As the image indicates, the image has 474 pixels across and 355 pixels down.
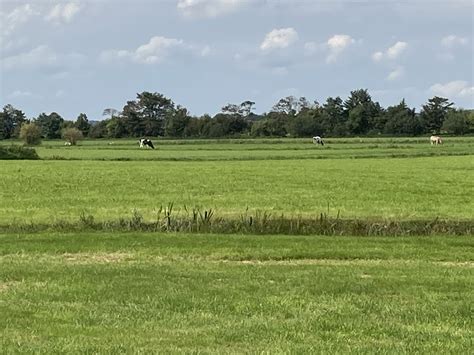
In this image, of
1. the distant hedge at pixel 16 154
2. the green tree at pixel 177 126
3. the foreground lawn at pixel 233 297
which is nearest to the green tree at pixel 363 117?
the green tree at pixel 177 126

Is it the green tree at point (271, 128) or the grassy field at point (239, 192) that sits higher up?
the green tree at point (271, 128)

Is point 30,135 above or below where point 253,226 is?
above

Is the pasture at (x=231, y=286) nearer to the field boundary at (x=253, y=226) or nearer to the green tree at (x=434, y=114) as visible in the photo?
the field boundary at (x=253, y=226)

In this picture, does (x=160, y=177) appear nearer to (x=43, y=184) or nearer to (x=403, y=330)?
(x=43, y=184)

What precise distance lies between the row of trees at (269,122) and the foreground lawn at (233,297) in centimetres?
13882

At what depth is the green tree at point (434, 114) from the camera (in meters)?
159

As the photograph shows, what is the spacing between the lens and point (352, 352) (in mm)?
7395

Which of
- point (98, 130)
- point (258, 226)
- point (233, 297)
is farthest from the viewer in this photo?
point (98, 130)

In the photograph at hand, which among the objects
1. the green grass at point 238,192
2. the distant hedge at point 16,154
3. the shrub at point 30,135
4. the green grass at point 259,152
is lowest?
the green grass at point 238,192

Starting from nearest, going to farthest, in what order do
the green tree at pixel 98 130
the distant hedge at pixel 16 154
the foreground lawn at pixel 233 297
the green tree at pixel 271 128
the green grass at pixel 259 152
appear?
the foreground lawn at pixel 233 297
the distant hedge at pixel 16 154
the green grass at pixel 259 152
the green tree at pixel 271 128
the green tree at pixel 98 130

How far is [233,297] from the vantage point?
10.5 metres

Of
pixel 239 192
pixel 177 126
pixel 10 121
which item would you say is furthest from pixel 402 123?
pixel 239 192

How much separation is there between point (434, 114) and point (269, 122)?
37720 millimetres

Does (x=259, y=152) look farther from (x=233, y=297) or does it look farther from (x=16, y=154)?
(x=233, y=297)
